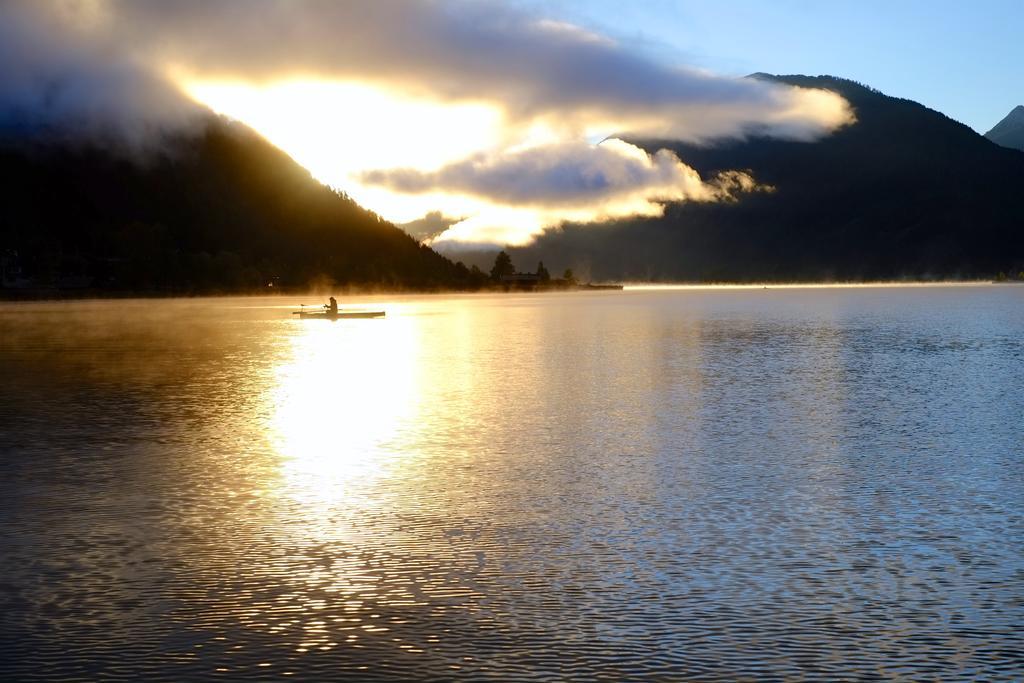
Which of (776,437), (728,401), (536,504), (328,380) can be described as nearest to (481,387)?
(328,380)

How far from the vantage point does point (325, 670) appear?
519 inches

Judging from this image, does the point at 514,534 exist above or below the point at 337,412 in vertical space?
above

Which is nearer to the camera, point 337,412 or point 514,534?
point 514,534

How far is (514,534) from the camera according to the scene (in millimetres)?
20797

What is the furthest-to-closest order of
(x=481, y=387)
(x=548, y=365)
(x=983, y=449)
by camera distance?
(x=548, y=365) < (x=481, y=387) < (x=983, y=449)

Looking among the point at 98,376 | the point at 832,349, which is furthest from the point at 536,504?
the point at 832,349

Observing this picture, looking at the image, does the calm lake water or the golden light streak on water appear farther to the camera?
the golden light streak on water

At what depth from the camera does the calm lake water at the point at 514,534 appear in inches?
548

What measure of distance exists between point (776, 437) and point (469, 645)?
22114 mm

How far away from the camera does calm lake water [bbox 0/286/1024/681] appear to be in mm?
Result: 13930

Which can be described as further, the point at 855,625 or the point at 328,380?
the point at 328,380

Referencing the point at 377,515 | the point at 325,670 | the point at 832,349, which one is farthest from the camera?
the point at 832,349

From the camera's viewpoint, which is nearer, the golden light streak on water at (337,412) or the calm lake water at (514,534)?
the calm lake water at (514,534)

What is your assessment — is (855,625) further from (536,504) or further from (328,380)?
(328,380)
